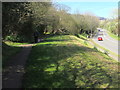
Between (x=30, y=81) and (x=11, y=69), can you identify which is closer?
(x=30, y=81)

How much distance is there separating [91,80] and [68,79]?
967 mm

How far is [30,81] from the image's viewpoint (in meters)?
6.29

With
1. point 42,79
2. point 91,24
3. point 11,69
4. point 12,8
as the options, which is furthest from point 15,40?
point 91,24

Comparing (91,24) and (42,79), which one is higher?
(91,24)

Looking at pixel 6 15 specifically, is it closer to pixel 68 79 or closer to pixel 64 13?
pixel 68 79

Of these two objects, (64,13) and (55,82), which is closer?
(55,82)

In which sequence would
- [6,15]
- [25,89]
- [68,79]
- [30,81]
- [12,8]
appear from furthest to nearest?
[12,8] < [6,15] < [68,79] < [30,81] < [25,89]

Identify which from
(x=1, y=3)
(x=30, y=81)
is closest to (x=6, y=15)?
(x=1, y=3)

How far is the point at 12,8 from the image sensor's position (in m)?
9.80

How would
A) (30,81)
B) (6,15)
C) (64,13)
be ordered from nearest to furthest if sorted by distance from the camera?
(30,81) → (6,15) → (64,13)

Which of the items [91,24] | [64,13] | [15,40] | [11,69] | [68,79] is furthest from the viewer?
[91,24]

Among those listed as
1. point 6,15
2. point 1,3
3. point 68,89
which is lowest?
point 68,89

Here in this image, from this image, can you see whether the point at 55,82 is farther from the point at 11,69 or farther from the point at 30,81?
the point at 11,69

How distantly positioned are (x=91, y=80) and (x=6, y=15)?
583 cm
